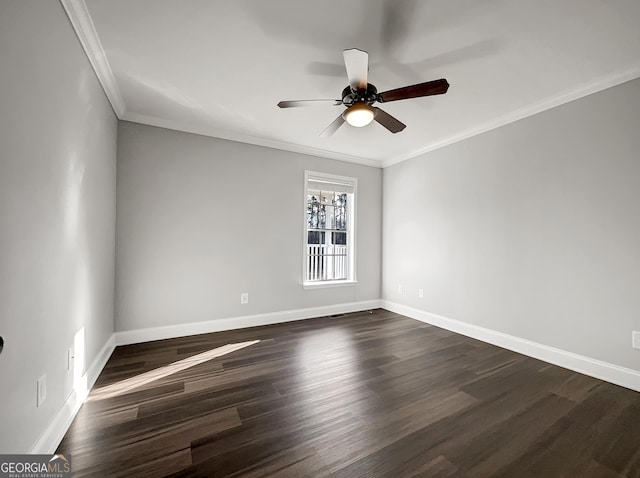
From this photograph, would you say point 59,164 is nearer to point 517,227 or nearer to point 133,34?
point 133,34

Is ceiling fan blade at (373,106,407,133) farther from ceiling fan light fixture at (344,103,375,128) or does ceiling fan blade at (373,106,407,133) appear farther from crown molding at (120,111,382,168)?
crown molding at (120,111,382,168)

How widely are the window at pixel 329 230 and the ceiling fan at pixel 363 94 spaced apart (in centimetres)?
186

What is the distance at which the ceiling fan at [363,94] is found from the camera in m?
1.71

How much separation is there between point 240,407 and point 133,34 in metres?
2.63

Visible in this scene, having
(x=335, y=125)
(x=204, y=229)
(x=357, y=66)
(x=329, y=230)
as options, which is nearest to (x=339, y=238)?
(x=329, y=230)

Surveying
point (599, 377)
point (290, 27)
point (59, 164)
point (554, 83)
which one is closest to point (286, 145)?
point (290, 27)

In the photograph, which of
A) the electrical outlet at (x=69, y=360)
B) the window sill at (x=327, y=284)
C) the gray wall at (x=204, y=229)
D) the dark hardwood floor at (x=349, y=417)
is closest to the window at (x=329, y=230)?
the window sill at (x=327, y=284)

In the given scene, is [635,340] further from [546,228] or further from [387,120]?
[387,120]

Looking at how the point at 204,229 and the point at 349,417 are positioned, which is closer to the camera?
the point at 349,417

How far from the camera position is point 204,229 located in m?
3.28

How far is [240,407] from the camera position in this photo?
5.96 ft

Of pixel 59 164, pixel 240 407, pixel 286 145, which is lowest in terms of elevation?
pixel 240 407

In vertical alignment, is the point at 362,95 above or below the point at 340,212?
above

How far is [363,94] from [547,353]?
2932 mm
